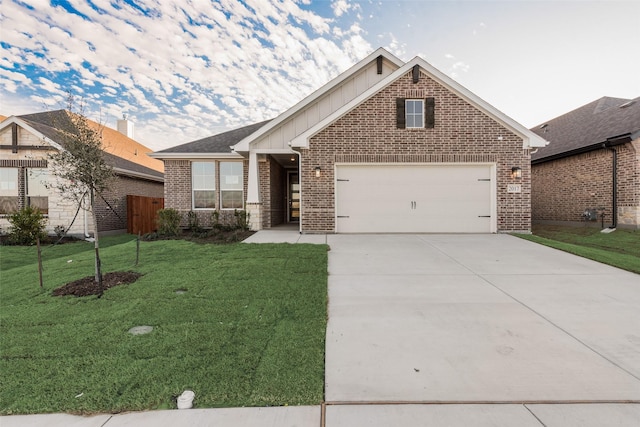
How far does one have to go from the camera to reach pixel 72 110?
4.68 metres

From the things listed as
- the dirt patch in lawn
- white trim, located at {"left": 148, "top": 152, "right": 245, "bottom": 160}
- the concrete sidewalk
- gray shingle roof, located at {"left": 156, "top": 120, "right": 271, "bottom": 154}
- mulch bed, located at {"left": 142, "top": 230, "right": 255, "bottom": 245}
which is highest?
gray shingle roof, located at {"left": 156, "top": 120, "right": 271, "bottom": 154}

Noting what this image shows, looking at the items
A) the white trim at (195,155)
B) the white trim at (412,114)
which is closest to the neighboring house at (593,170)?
the white trim at (412,114)

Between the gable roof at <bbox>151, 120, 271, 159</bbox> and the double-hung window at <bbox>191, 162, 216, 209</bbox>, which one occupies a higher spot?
the gable roof at <bbox>151, 120, 271, 159</bbox>

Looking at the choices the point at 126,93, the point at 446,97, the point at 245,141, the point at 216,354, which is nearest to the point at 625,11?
the point at 446,97

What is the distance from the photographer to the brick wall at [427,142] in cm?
905

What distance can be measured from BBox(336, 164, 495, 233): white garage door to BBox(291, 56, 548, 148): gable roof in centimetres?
143

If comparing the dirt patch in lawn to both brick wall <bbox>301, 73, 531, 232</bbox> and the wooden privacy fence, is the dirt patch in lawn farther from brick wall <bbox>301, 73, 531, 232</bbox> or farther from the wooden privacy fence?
the wooden privacy fence

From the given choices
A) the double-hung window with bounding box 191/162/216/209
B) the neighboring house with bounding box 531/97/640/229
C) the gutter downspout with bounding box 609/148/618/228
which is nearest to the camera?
the neighboring house with bounding box 531/97/640/229

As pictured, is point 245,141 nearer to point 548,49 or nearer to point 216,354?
point 216,354

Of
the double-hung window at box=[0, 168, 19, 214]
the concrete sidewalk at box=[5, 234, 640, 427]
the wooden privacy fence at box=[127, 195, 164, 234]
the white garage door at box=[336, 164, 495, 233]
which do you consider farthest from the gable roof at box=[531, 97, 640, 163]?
the double-hung window at box=[0, 168, 19, 214]

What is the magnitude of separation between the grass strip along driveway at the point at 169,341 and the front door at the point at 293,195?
30.5 ft

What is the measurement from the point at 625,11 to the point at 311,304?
1383cm

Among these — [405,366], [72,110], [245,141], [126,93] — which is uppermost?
[126,93]

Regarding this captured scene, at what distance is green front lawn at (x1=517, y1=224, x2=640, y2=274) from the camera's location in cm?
597
